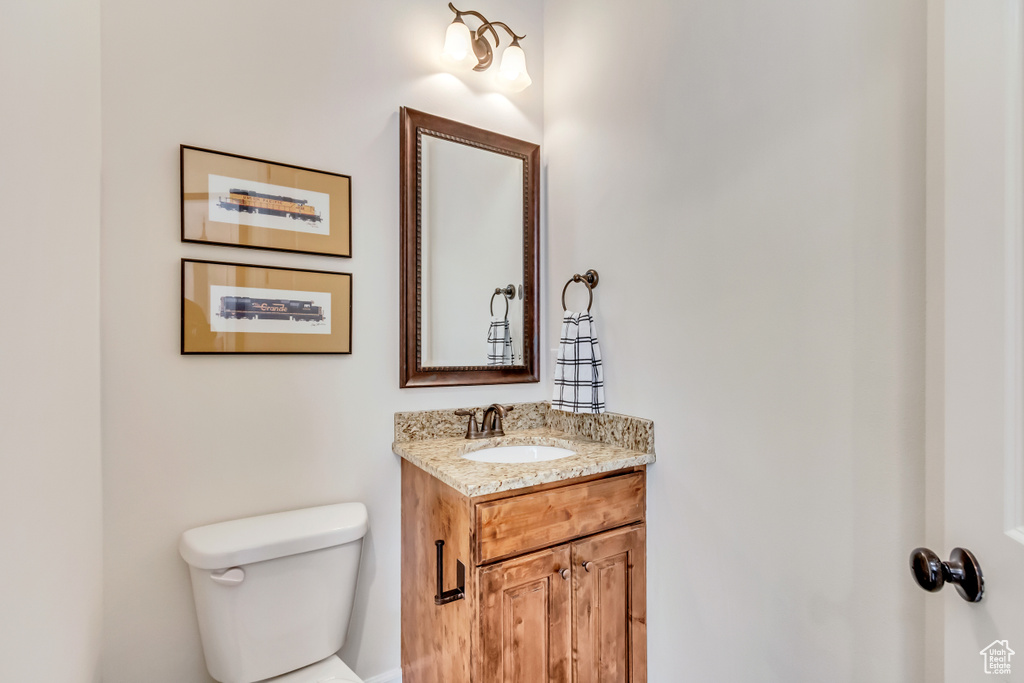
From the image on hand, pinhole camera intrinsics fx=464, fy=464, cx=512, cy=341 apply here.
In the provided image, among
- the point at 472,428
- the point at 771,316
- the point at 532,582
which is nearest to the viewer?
the point at 771,316

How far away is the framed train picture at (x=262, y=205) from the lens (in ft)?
4.42

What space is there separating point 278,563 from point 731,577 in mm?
1226

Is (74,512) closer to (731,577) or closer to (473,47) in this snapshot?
(731,577)

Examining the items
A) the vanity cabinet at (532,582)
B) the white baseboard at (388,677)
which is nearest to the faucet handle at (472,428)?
the vanity cabinet at (532,582)

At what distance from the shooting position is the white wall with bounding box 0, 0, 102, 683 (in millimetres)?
649

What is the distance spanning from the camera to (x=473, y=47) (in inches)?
A: 70.7

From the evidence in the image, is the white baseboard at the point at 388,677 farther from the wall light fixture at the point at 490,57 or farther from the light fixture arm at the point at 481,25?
the light fixture arm at the point at 481,25

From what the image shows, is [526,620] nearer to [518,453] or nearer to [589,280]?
[518,453]

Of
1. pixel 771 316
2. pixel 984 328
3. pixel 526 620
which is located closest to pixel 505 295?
pixel 771 316

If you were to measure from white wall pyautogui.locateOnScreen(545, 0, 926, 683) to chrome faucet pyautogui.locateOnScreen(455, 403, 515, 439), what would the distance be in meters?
0.43

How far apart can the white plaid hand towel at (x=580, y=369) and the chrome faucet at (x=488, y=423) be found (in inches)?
9.0

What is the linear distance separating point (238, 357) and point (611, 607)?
137 centimetres

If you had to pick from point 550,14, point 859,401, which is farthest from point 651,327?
point 550,14

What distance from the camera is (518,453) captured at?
1731 mm
